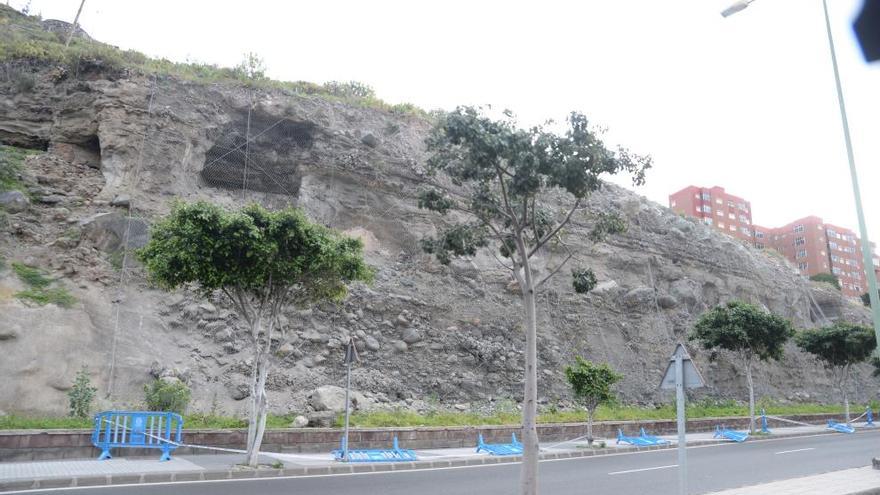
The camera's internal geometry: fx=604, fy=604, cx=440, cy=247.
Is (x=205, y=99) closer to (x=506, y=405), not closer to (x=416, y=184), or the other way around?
(x=416, y=184)

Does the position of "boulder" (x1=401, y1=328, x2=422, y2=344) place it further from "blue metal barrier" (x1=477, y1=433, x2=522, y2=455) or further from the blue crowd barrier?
the blue crowd barrier

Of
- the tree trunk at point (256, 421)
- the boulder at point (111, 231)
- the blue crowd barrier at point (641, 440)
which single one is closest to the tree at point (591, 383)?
the blue crowd barrier at point (641, 440)

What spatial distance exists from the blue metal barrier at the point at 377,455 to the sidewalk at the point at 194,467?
0.82 feet

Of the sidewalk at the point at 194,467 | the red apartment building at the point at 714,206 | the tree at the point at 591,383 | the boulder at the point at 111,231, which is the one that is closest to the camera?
the sidewalk at the point at 194,467

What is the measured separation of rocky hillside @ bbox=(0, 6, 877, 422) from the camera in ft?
62.2

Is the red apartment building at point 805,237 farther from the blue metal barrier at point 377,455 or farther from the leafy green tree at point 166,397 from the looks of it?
the leafy green tree at point 166,397

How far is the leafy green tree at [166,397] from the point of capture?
50.6 ft

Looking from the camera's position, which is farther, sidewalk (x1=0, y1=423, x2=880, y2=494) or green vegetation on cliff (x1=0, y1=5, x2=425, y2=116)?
green vegetation on cliff (x1=0, y1=5, x2=425, y2=116)

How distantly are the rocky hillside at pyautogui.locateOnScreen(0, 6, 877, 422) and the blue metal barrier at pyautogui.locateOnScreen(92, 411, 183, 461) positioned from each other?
4.49 m

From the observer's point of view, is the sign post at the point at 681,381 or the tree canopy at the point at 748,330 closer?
the sign post at the point at 681,381

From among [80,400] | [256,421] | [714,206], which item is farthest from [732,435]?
[714,206]

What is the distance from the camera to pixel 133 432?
42.6ft

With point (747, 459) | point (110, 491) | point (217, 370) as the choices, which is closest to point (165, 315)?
point (217, 370)

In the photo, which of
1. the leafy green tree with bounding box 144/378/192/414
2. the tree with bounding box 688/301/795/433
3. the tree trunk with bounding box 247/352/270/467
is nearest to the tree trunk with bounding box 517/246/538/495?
the tree trunk with bounding box 247/352/270/467
